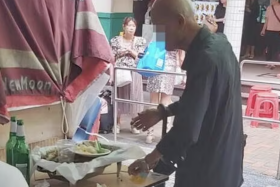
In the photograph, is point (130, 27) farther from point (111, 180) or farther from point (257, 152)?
point (111, 180)

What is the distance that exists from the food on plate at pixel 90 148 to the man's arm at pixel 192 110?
28cm

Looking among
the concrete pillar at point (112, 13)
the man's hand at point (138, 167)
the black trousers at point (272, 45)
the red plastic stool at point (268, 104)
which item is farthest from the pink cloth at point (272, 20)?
the man's hand at point (138, 167)

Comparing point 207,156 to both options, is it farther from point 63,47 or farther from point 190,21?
point 63,47

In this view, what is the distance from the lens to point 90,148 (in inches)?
70.3

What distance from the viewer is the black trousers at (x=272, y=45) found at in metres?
10.1

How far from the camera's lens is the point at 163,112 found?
6.27ft

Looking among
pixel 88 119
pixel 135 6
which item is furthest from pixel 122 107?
pixel 135 6

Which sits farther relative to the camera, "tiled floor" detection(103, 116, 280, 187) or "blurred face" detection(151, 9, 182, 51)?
"tiled floor" detection(103, 116, 280, 187)

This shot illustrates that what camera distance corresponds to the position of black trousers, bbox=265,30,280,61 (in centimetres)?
1015

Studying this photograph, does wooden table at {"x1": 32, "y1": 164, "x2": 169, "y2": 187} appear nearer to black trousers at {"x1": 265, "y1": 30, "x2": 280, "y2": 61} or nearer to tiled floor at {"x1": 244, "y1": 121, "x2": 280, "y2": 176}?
tiled floor at {"x1": 244, "y1": 121, "x2": 280, "y2": 176}

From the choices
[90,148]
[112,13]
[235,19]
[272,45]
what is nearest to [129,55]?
[235,19]

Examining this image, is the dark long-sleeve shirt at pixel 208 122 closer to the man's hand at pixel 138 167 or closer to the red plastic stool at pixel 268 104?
the man's hand at pixel 138 167

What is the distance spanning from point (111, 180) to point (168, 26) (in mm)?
610

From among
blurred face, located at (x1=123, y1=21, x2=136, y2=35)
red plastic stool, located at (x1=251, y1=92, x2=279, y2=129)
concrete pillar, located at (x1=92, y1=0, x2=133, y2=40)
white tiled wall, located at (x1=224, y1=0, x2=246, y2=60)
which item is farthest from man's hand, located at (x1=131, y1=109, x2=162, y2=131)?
concrete pillar, located at (x1=92, y1=0, x2=133, y2=40)
